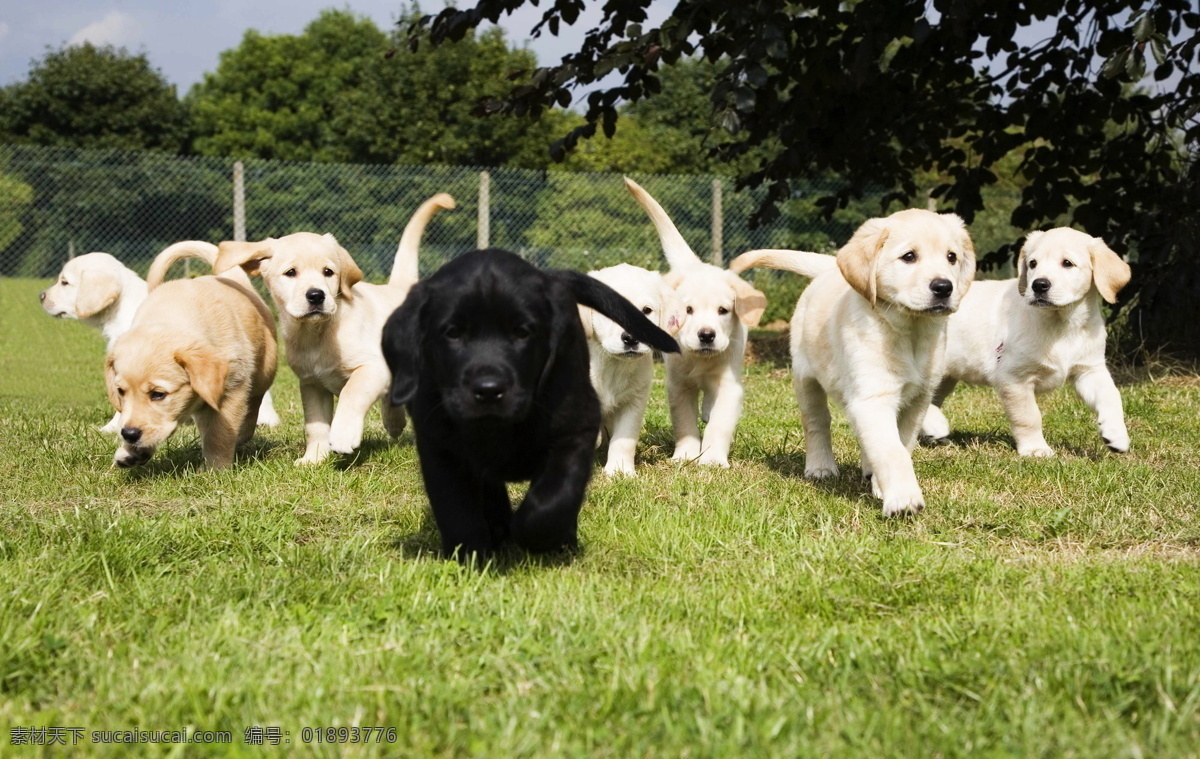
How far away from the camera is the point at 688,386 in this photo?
540cm

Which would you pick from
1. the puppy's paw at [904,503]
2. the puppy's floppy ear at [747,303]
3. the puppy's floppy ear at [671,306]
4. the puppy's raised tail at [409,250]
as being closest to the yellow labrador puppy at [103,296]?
the puppy's raised tail at [409,250]

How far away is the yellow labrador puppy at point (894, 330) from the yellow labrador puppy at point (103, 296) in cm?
413

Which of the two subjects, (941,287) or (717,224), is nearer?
(941,287)

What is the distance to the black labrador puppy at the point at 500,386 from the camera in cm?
278

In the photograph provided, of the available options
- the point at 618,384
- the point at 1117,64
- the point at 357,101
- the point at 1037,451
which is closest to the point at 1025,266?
the point at 1037,451

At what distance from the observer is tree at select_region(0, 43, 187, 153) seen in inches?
1224

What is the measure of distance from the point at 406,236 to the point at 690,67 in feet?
67.7

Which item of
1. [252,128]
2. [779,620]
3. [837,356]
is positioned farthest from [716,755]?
[252,128]

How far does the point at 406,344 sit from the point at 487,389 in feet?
1.13

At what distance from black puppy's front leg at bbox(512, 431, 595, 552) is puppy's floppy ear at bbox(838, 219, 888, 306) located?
1502mm

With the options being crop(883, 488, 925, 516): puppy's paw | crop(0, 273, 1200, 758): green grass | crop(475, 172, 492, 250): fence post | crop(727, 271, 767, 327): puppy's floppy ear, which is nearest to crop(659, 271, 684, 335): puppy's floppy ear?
crop(727, 271, 767, 327): puppy's floppy ear

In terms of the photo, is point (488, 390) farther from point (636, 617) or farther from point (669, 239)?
point (669, 239)

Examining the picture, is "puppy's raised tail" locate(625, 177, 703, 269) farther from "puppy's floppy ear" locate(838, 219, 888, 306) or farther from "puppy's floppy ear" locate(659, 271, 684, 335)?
"puppy's floppy ear" locate(838, 219, 888, 306)

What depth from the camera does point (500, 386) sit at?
8.82 ft
